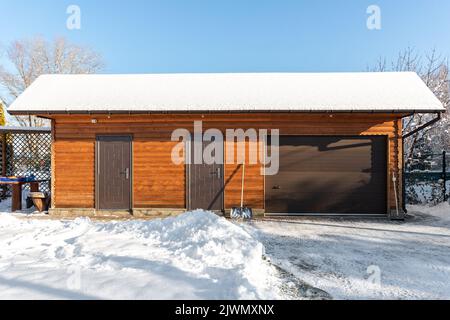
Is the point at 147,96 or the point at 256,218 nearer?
the point at 256,218

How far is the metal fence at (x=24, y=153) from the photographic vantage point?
927 cm

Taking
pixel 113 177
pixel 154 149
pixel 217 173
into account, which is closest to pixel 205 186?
pixel 217 173

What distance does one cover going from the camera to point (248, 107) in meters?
6.82

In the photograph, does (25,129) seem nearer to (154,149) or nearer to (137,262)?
(154,149)

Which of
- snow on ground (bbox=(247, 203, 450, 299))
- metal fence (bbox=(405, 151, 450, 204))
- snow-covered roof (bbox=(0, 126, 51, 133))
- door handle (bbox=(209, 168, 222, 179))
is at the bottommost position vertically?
snow on ground (bbox=(247, 203, 450, 299))

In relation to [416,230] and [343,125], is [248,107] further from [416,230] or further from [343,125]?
[416,230]

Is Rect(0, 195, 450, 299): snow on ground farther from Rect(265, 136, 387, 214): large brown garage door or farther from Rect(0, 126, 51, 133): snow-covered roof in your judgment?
Rect(0, 126, 51, 133): snow-covered roof

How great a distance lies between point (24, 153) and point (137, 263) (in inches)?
341

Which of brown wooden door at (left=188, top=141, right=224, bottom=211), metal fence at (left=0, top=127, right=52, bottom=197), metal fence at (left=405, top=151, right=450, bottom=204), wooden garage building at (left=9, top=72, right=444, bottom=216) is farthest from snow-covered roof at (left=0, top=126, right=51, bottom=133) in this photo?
metal fence at (left=405, top=151, right=450, bottom=204)

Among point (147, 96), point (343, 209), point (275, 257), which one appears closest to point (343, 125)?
point (343, 209)

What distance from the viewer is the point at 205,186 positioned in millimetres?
7258

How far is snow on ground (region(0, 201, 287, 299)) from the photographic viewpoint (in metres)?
2.78

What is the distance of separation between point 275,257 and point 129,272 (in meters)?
2.23

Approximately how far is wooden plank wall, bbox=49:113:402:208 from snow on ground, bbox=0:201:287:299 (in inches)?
70.5
